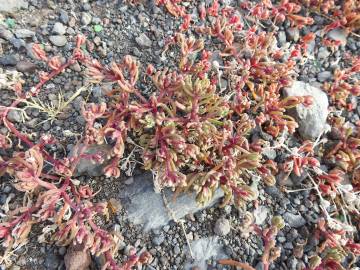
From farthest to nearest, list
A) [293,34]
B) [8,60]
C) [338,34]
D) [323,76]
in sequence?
[338,34], [293,34], [323,76], [8,60]

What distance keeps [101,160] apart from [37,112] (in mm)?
758

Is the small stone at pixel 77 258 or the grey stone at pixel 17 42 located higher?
the grey stone at pixel 17 42

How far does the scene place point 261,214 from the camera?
340cm

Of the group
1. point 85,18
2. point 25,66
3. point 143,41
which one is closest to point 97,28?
point 85,18

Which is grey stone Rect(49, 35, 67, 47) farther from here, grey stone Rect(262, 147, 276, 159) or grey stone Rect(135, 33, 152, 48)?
grey stone Rect(262, 147, 276, 159)

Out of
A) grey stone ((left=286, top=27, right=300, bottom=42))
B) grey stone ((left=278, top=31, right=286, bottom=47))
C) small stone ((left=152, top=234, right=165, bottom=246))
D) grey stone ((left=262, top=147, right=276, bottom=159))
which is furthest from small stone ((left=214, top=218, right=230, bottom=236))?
grey stone ((left=286, top=27, right=300, bottom=42))

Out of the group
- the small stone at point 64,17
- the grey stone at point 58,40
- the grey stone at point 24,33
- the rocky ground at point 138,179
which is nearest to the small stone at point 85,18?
the rocky ground at point 138,179

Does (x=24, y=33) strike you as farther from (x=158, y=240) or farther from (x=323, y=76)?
(x=323, y=76)

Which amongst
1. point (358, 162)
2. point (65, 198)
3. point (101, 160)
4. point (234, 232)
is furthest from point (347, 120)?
point (65, 198)

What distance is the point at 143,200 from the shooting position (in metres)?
3.28

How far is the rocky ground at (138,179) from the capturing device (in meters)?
3.20

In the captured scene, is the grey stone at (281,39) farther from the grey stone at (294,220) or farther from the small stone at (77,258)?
the small stone at (77,258)

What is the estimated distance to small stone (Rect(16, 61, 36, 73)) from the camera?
3.51m

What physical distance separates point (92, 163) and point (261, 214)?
4.46 ft
